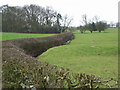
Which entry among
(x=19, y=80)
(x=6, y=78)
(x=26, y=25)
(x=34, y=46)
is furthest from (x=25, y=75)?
(x=26, y=25)

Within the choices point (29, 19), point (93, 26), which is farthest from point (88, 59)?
point (93, 26)

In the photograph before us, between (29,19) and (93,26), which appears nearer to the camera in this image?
(29,19)

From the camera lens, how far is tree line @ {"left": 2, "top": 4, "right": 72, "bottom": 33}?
26438mm

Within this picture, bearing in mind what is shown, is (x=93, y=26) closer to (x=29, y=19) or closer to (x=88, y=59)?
(x=29, y=19)

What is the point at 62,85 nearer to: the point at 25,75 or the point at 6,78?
the point at 25,75

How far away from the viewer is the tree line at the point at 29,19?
26.4m

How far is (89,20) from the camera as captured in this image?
5109cm

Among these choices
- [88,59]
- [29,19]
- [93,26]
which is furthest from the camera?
[93,26]

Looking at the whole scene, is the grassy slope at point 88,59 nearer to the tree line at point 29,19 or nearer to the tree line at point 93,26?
the tree line at point 29,19

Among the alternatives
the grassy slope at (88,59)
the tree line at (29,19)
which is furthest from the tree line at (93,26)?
the grassy slope at (88,59)

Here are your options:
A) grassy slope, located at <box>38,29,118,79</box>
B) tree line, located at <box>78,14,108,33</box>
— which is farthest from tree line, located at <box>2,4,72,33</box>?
grassy slope, located at <box>38,29,118,79</box>

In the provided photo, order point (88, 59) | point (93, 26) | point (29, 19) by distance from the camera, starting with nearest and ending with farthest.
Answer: point (88, 59) → point (29, 19) → point (93, 26)

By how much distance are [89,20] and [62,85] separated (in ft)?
171

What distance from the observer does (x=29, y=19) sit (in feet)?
100
